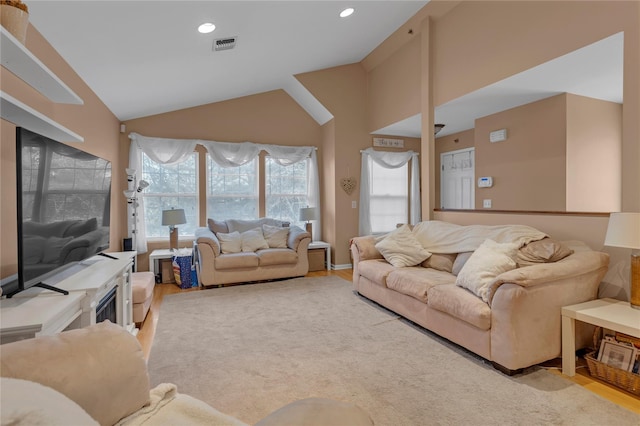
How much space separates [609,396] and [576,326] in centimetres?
55

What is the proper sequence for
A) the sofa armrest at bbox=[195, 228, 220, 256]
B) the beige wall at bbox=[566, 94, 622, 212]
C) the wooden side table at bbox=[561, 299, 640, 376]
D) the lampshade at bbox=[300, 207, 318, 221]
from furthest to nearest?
the lampshade at bbox=[300, 207, 318, 221], the sofa armrest at bbox=[195, 228, 220, 256], the beige wall at bbox=[566, 94, 622, 212], the wooden side table at bbox=[561, 299, 640, 376]

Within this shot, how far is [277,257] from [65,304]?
3155mm

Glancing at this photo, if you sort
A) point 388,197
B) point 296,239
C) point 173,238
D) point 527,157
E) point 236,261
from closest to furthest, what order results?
point 527,157
point 236,261
point 173,238
point 296,239
point 388,197

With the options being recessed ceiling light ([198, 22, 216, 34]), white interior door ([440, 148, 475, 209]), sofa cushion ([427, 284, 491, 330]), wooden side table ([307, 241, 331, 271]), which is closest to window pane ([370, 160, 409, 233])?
white interior door ([440, 148, 475, 209])

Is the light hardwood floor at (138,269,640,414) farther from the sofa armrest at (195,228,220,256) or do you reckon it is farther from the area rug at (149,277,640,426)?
the sofa armrest at (195,228,220,256)

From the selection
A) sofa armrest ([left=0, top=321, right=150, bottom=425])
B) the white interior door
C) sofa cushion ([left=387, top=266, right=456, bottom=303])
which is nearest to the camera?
sofa armrest ([left=0, top=321, right=150, bottom=425])

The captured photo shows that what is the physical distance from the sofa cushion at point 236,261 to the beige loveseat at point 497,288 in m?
1.79

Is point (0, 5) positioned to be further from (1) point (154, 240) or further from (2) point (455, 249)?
(1) point (154, 240)

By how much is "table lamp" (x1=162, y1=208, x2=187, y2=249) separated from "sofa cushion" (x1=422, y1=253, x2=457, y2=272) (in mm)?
3463

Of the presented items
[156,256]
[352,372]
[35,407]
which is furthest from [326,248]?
[35,407]

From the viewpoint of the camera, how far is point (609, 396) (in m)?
2.00

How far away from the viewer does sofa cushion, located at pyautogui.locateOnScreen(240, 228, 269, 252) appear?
4828 mm

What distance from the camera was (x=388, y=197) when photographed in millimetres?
6355

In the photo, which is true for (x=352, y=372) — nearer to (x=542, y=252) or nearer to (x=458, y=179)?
(x=542, y=252)
